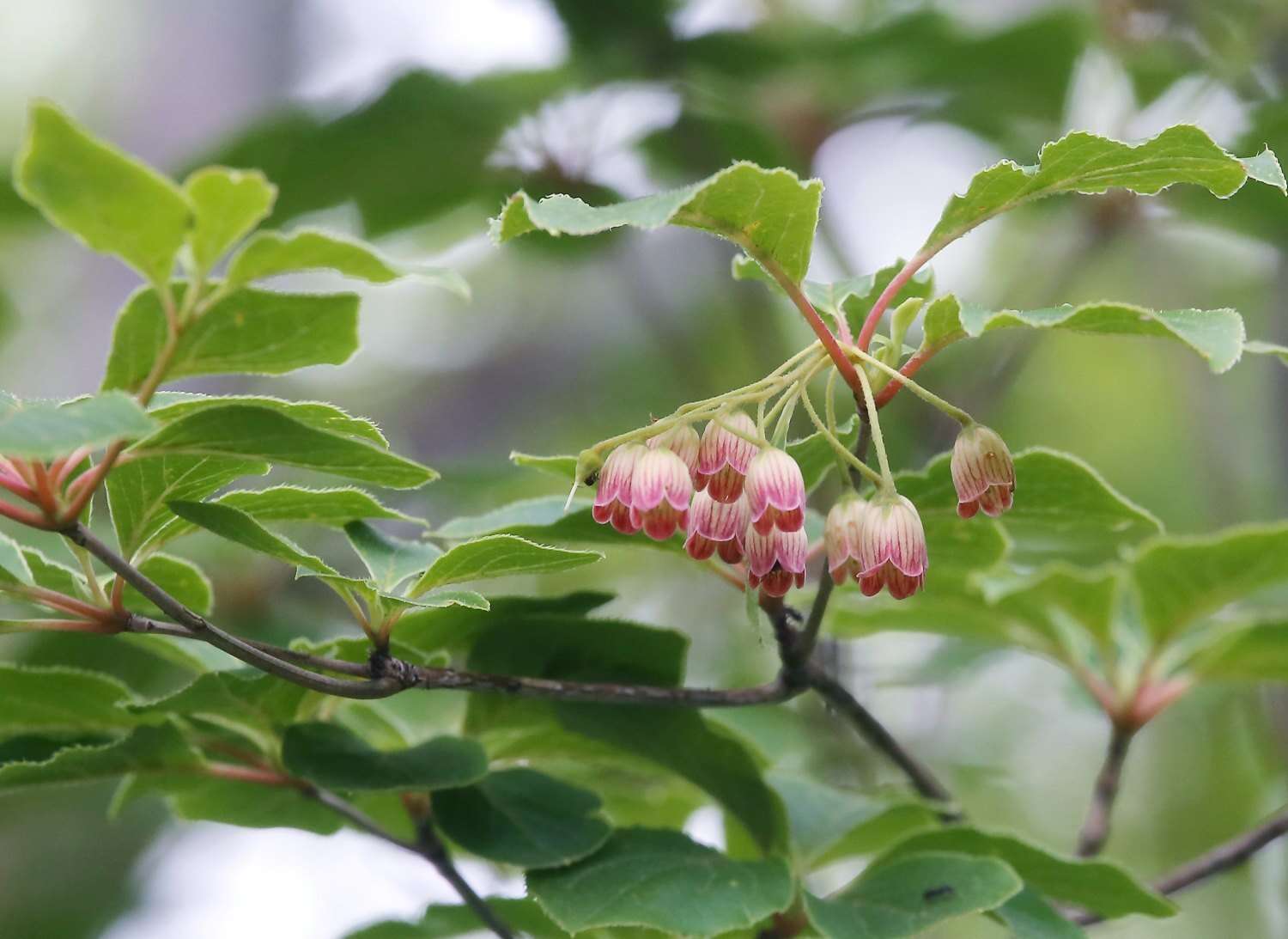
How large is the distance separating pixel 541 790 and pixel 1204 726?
4127mm

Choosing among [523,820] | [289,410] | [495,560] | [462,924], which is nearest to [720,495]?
[495,560]

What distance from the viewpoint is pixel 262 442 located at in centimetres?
136

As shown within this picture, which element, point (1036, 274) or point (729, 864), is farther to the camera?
point (1036, 274)

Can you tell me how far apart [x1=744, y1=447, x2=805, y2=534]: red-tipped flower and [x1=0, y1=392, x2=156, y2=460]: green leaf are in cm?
63

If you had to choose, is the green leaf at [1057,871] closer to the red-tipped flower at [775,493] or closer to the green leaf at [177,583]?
the red-tipped flower at [775,493]

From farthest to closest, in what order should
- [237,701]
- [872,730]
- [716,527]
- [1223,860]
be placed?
[1223,860] → [872,730] → [237,701] → [716,527]

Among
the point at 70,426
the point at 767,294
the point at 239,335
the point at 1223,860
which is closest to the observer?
the point at 70,426

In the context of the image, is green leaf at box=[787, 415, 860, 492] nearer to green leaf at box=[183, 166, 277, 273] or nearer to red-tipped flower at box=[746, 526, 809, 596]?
red-tipped flower at box=[746, 526, 809, 596]

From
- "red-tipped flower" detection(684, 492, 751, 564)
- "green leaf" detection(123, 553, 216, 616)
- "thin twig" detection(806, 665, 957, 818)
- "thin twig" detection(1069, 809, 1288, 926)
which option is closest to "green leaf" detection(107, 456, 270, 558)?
"green leaf" detection(123, 553, 216, 616)

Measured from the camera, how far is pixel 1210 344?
51.3 inches

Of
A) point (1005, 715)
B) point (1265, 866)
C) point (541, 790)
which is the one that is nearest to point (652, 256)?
point (1005, 715)

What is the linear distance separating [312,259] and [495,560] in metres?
0.44

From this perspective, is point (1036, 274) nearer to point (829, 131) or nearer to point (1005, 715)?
point (829, 131)

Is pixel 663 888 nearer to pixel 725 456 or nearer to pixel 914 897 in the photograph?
pixel 914 897
